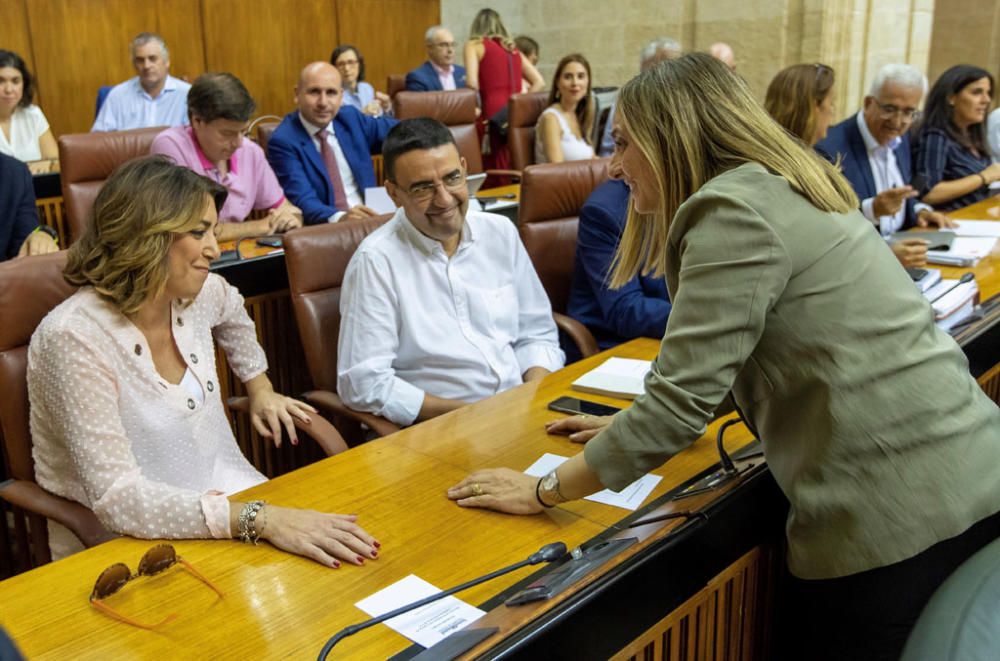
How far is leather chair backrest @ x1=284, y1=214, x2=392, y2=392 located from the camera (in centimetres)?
238

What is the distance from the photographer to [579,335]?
8.94 feet

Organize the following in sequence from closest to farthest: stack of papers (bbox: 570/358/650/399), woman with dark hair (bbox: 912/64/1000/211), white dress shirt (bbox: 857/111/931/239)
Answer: stack of papers (bbox: 570/358/650/399)
white dress shirt (bbox: 857/111/931/239)
woman with dark hair (bbox: 912/64/1000/211)

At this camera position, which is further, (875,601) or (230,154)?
(230,154)

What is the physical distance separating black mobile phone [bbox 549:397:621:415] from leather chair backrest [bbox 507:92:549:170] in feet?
13.1

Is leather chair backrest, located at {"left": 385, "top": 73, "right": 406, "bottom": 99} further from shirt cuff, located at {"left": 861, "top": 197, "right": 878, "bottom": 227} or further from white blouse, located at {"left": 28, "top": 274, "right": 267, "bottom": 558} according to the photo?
white blouse, located at {"left": 28, "top": 274, "right": 267, "bottom": 558}

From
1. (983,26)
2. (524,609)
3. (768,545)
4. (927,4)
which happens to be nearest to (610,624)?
(524,609)

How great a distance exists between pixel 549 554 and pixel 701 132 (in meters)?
0.62

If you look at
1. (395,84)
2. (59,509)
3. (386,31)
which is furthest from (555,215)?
(386,31)

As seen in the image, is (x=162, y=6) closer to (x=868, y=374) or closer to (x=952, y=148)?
(x=952, y=148)

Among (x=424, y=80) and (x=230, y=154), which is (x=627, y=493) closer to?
(x=230, y=154)

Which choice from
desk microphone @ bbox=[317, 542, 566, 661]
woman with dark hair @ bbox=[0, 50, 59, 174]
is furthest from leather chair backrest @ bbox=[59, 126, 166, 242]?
desk microphone @ bbox=[317, 542, 566, 661]

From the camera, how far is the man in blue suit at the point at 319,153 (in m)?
4.09

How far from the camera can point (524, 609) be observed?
1080 millimetres

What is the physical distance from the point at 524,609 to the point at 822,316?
1.73 ft
